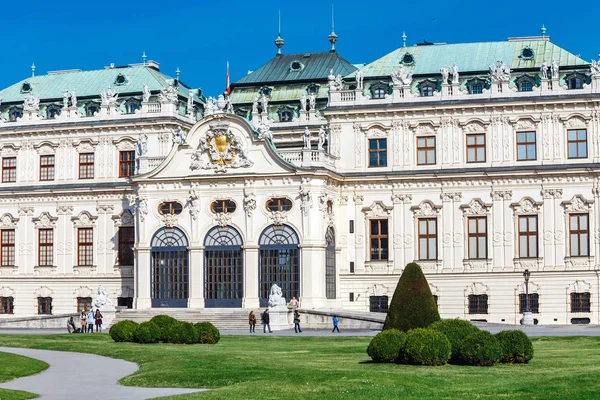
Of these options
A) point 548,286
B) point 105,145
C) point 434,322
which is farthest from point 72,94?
point 434,322

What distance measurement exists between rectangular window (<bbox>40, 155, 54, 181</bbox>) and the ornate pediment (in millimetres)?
Result: 14560

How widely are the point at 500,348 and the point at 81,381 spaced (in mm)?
13465

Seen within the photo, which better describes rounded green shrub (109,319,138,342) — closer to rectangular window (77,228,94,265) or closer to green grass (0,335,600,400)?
green grass (0,335,600,400)

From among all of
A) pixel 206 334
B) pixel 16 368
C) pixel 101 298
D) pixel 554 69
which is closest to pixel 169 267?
pixel 101 298

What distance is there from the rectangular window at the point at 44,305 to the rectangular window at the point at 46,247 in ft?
8.13

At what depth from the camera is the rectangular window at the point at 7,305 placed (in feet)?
266

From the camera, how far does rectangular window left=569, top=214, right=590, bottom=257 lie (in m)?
70.2

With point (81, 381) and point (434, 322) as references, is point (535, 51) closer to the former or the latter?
point (434, 322)

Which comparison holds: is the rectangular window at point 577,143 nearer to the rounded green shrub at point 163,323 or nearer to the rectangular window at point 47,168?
the rounded green shrub at point 163,323

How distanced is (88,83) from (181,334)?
38584mm

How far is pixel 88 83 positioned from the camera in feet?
275

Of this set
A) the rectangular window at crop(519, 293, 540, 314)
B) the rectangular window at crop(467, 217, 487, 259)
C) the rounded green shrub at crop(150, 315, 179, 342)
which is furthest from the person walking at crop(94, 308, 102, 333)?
the rectangular window at crop(519, 293, 540, 314)

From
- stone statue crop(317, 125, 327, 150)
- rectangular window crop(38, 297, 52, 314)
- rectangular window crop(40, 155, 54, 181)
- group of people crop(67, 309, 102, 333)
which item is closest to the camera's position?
group of people crop(67, 309, 102, 333)

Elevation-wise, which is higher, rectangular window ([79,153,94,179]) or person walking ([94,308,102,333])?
rectangular window ([79,153,94,179])
